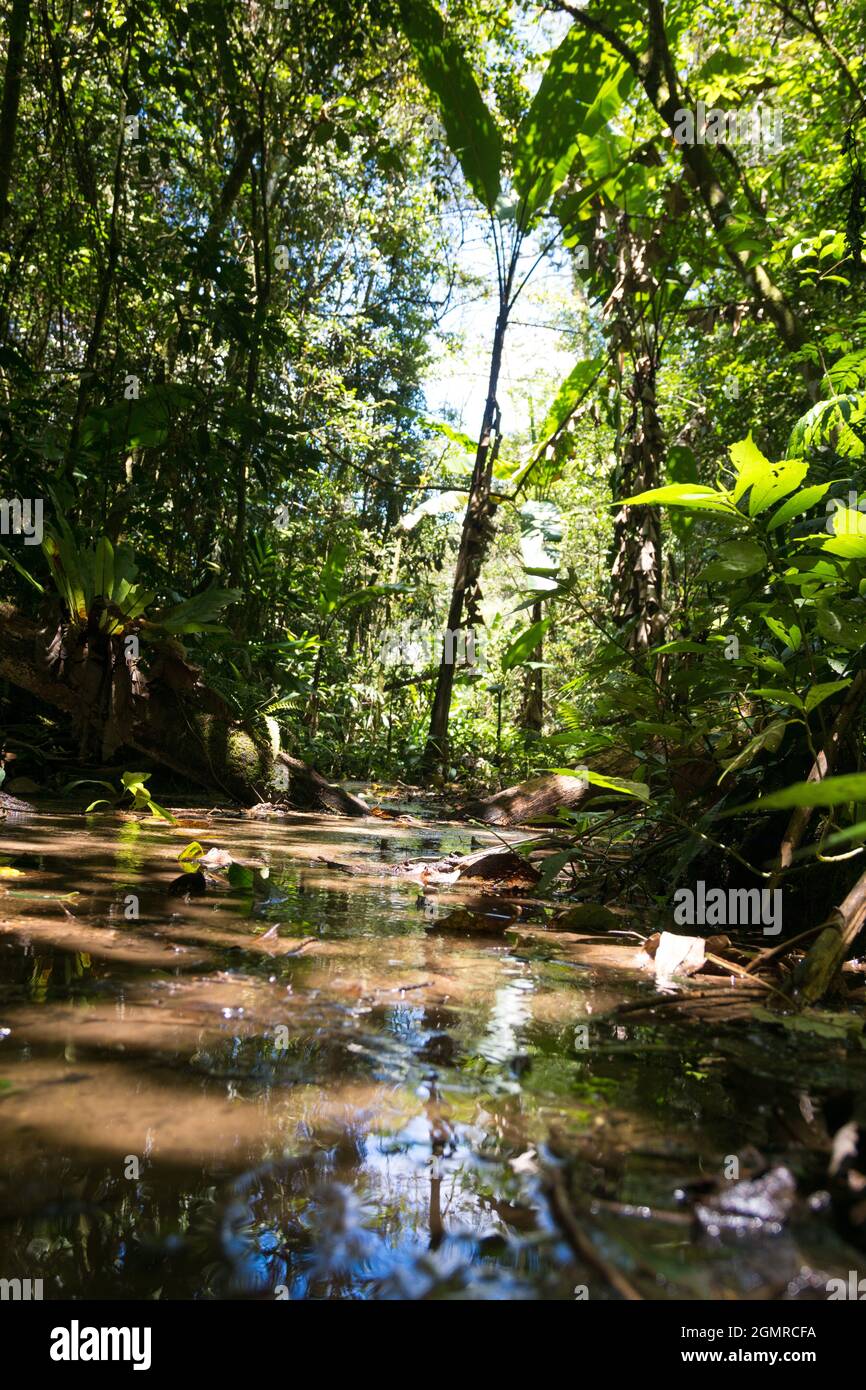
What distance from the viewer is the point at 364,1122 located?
0.75 m

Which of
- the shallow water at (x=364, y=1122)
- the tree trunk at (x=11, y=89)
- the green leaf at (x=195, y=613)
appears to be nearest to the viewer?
the shallow water at (x=364, y=1122)

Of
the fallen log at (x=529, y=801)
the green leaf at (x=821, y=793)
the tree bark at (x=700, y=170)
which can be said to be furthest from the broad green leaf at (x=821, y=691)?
the fallen log at (x=529, y=801)

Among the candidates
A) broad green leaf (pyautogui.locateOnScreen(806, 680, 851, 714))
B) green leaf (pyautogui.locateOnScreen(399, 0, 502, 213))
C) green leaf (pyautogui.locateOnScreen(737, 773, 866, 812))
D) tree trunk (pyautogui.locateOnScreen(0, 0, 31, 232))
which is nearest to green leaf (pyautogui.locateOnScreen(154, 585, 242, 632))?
tree trunk (pyautogui.locateOnScreen(0, 0, 31, 232))

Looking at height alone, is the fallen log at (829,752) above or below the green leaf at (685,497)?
below

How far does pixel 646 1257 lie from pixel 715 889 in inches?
56.7

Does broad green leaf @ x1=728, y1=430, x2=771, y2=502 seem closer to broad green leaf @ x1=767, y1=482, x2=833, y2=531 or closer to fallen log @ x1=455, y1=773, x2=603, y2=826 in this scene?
broad green leaf @ x1=767, y1=482, x2=833, y2=531

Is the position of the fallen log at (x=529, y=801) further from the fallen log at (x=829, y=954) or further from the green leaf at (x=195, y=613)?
the fallen log at (x=829, y=954)

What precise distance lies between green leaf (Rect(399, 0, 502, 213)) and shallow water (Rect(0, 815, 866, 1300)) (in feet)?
20.3

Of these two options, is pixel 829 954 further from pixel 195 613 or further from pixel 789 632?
pixel 195 613

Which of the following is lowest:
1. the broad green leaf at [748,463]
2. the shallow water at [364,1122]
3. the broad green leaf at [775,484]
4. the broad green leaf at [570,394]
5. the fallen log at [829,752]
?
the shallow water at [364,1122]

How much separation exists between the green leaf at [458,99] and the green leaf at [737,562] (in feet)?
17.9

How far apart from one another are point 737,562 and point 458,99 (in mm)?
6053

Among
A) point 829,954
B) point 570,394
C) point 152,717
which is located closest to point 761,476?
point 829,954

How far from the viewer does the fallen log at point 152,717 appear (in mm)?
3742
